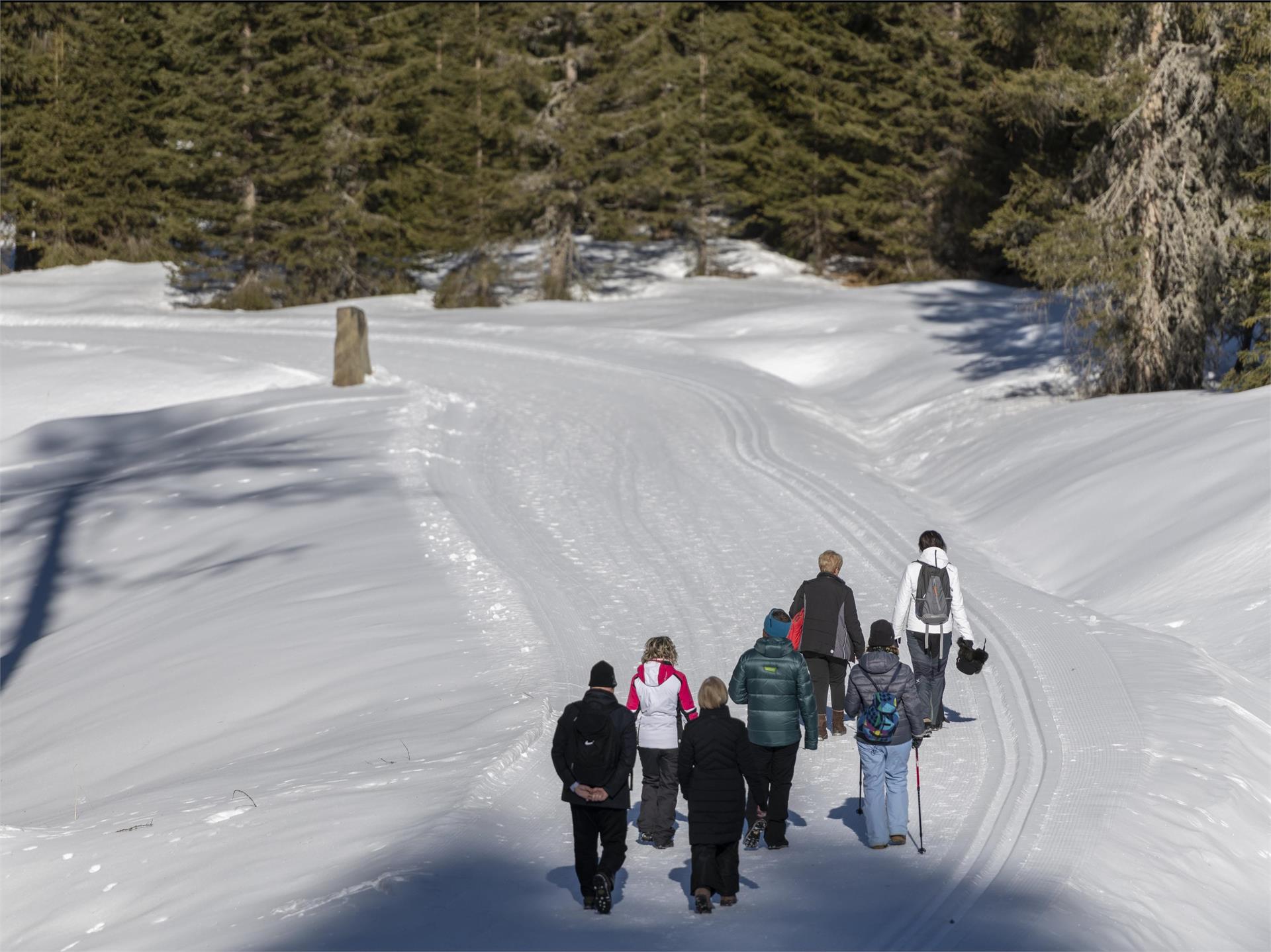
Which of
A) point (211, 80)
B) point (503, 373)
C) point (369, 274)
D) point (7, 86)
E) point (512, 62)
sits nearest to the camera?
point (503, 373)

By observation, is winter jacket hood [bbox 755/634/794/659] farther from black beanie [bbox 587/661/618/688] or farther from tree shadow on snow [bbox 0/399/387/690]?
tree shadow on snow [bbox 0/399/387/690]

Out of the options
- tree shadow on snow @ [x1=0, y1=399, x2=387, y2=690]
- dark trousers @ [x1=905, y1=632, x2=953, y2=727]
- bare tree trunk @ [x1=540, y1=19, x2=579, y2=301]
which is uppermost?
bare tree trunk @ [x1=540, y1=19, x2=579, y2=301]

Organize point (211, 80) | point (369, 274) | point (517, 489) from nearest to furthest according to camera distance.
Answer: point (517, 489)
point (211, 80)
point (369, 274)

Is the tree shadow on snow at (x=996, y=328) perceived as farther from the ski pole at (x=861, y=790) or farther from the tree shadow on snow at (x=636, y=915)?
the tree shadow on snow at (x=636, y=915)

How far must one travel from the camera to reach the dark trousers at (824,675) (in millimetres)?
10078

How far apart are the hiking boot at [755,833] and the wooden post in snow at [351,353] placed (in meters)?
17.5

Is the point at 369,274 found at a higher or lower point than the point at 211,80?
lower

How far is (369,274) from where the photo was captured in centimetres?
4259

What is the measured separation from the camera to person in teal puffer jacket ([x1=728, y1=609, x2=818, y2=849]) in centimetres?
818

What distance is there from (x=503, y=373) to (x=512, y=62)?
13.5 metres

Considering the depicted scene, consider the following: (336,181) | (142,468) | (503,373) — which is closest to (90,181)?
(336,181)

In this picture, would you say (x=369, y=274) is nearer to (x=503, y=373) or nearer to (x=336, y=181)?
(x=336, y=181)

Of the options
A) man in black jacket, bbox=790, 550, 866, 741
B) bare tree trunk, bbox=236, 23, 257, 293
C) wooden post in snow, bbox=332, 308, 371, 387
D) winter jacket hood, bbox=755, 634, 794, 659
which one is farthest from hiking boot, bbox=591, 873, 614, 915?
bare tree trunk, bbox=236, 23, 257, 293

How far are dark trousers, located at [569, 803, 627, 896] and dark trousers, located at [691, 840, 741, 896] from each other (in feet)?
1.26
